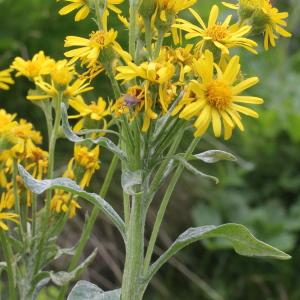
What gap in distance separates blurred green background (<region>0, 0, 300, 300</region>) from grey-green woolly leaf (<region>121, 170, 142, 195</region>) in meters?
1.59

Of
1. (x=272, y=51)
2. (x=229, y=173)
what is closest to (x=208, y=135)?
(x=229, y=173)

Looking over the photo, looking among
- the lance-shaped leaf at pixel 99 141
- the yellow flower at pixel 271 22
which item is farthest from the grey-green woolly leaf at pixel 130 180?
the yellow flower at pixel 271 22

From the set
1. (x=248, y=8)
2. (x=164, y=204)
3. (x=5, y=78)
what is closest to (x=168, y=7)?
(x=248, y=8)

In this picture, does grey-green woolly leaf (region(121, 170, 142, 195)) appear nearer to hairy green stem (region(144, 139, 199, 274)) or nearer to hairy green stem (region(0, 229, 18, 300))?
hairy green stem (region(144, 139, 199, 274))

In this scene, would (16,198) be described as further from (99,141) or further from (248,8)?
(248,8)

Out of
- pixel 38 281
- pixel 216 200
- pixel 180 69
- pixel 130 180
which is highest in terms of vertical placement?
pixel 180 69

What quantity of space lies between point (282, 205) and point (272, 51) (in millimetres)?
992

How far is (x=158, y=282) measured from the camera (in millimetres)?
2627

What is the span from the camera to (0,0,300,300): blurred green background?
99.0 inches

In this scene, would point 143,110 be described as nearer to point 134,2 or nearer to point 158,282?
point 134,2

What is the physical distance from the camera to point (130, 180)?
32.2 inches

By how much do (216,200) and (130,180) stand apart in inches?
73.7

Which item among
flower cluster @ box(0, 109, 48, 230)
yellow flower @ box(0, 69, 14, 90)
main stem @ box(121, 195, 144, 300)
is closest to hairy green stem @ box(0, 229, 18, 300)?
flower cluster @ box(0, 109, 48, 230)

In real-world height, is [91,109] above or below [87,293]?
above
